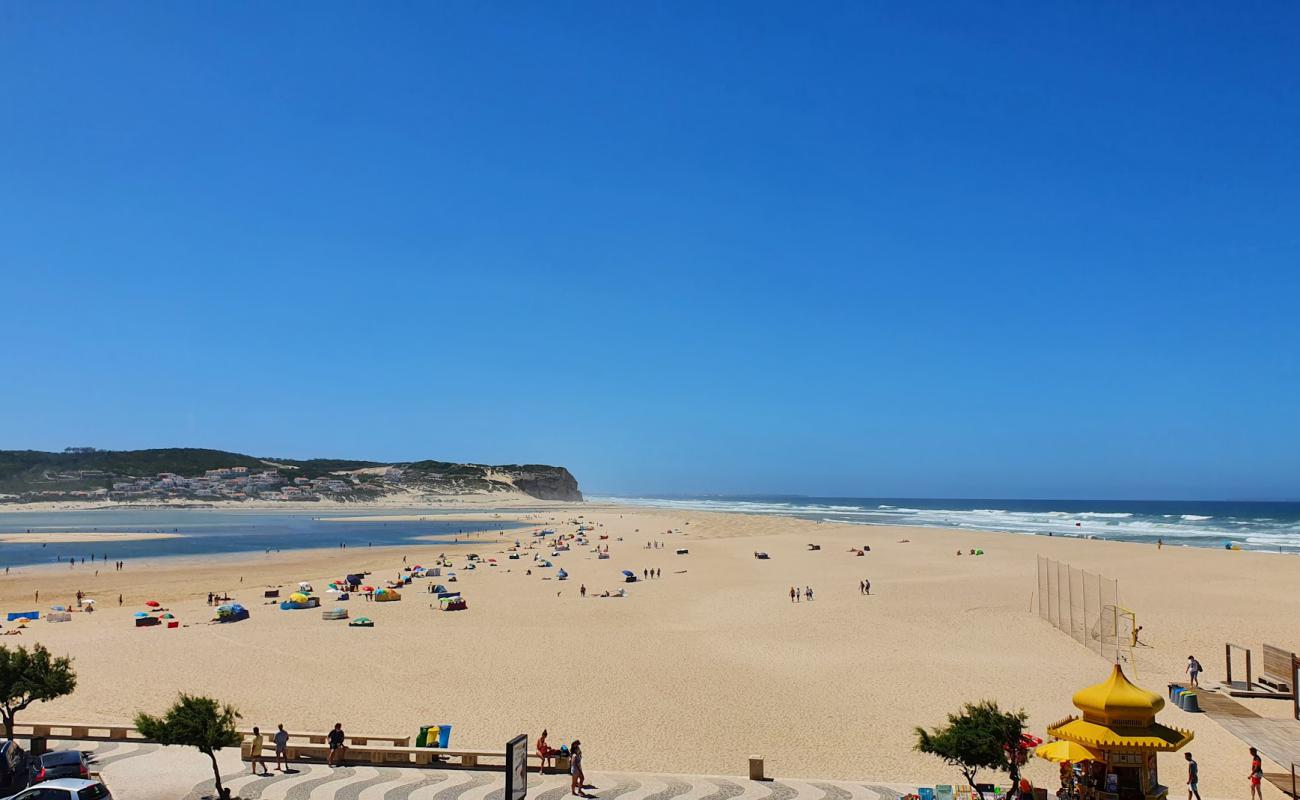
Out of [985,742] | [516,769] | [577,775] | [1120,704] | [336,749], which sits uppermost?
[1120,704]

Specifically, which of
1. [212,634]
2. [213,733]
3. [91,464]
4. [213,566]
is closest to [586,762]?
[213,733]

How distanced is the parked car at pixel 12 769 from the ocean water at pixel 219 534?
50295 millimetres

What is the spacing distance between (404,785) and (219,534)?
79.4m

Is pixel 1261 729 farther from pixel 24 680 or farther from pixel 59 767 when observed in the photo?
pixel 24 680

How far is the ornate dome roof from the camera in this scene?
1056cm

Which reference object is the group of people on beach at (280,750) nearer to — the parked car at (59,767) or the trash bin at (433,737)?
the trash bin at (433,737)

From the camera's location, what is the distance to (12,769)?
42.2 feet

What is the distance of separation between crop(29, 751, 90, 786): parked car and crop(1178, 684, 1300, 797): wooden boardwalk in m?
20.5

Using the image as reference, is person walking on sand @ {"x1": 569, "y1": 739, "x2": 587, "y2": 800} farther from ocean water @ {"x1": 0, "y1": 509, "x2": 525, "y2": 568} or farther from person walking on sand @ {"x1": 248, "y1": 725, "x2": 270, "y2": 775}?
ocean water @ {"x1": 0, "y1": 509, "x2": 525, "y2": 568}

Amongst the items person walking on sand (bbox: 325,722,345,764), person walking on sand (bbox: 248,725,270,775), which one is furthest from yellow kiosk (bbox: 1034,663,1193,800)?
person walking on sand (bbox: 248,725,270,775)

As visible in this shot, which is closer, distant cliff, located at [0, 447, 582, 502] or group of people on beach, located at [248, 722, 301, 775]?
group of people on beach, located at [248, 722, 301, 775]

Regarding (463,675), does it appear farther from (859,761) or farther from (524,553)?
(524,553)

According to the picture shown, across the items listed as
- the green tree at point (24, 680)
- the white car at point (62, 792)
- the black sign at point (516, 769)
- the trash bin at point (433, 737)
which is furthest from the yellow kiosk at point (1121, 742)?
the green tree at point (24, 680)

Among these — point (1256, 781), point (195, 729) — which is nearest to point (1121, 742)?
point (1256, 781)
